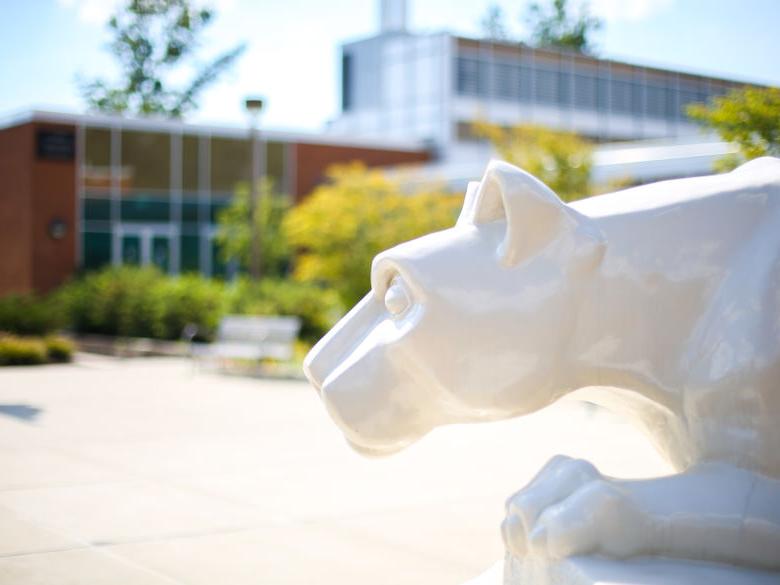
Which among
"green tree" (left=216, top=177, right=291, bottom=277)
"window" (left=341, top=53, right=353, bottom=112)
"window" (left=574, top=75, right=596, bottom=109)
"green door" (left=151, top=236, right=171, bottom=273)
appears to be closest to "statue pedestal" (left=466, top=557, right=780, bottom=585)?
"green tree" (left=216, top=177, right=291, bottom=277)

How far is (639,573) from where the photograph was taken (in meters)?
2.52

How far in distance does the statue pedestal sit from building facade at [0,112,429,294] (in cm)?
2575

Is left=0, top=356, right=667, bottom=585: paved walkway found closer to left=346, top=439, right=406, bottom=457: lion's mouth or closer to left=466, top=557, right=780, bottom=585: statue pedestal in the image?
left=346, top=439, right=406, bottom=457: lion's mouth

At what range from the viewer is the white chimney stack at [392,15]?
41688 mm

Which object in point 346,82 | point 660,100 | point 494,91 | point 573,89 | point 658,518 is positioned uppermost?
point 346,82

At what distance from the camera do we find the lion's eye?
2848 millimetres

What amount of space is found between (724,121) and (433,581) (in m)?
5.90

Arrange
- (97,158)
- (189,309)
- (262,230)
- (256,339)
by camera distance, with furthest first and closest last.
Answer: (97,158), (262,230), (189,309), (256,339)

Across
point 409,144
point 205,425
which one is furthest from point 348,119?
point 205,425

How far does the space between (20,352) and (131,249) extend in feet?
39.2

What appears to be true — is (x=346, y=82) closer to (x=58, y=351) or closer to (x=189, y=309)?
(x=189, y=309)

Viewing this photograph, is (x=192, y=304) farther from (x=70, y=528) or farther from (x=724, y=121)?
(x=70, y=528)

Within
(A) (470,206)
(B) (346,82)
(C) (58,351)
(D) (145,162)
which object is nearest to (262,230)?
(D) (145,162)

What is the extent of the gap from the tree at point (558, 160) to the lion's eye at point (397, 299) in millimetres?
12114
